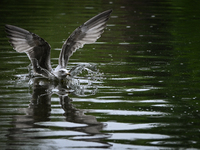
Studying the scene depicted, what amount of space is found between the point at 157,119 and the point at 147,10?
13.7m

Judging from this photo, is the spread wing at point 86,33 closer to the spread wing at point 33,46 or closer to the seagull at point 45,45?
the seagull at point 45,45

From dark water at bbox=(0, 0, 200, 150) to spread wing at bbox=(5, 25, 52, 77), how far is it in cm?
33

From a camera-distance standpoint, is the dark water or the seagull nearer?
the dark water

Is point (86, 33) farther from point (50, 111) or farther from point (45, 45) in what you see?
point (50, 111)

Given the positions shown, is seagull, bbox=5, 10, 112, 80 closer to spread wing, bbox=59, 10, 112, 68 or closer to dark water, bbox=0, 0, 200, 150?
spread wing, bbox=59, 10, 112, 68

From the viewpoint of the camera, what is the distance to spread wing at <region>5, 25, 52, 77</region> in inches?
339

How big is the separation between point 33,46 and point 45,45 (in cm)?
28

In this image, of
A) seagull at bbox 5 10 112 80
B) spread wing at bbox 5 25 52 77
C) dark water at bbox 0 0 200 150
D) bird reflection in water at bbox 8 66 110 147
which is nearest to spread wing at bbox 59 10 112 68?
seagull at bbox 5 10 112 80

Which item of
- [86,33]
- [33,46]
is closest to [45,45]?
[33,46]

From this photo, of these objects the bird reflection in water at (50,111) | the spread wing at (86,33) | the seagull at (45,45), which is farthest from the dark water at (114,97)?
the spread wing at (86,33)

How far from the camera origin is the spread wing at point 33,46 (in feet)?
28.2

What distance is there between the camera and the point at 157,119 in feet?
21.4


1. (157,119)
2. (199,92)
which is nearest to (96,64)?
(199,92)

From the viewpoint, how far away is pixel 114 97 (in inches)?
298
